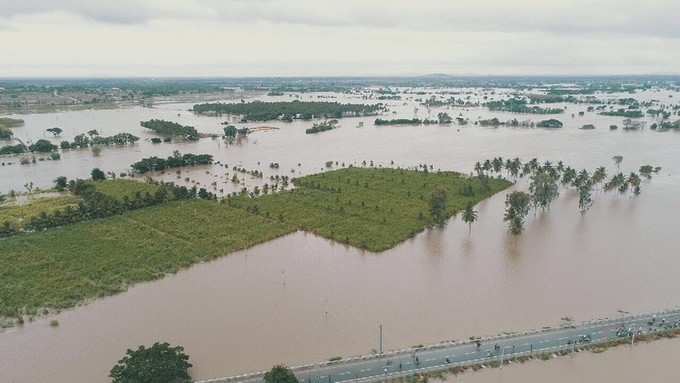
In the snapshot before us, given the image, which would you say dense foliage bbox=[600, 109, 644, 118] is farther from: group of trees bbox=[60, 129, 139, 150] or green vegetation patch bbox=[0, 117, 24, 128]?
green vegetation patch bbox=[0, 117, 24, 128]

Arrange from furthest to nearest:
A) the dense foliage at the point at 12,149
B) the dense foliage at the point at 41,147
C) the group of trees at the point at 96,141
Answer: the group of trees at the point at 96,141, the dense foliage at the point at 41,147, the dense foliage at the point at 12,149

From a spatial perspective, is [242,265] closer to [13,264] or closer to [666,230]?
[13,264]

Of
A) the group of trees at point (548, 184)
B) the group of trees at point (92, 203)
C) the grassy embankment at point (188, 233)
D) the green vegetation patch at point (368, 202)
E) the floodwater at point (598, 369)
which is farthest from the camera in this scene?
the group of trees at point (548, 184)

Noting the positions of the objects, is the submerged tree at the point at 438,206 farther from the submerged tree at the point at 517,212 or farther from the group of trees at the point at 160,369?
the group of trees at the point at 160,369

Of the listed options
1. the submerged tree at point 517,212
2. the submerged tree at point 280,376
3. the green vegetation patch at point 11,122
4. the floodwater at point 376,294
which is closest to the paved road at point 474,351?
the floodwater at point 376,294

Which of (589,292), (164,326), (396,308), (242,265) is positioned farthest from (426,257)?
(164,326)

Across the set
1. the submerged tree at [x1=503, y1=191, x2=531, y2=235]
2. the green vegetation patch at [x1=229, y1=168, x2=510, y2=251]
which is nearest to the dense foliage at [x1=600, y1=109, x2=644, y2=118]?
the green vegetation patch at [x1=229, y1=168, x2=510, y2=251]
